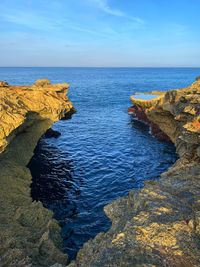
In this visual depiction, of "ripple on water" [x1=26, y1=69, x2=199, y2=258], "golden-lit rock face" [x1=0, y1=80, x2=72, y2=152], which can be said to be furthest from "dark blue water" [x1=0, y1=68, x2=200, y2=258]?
"golden-lit rock face" [x1=0, y1=80, x2=72, y2=152]

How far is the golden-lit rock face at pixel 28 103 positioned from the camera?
31.0m

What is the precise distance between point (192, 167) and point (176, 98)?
17446 millimetres

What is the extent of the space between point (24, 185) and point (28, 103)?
465 inches

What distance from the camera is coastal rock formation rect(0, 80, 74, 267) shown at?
20406 millimetres

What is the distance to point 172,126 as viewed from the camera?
168 feet

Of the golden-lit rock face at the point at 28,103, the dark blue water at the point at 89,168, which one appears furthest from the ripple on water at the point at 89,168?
the golden-lit rock face at the point at 28,103

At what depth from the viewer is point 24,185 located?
3450cm

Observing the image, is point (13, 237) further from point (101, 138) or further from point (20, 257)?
point (101, 138)

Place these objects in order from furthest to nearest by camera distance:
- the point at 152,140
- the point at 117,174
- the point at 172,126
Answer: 1. the point at 152,140
2. the point at 172,126
3. the point at 117,174

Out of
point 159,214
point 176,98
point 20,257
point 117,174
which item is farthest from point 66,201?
point 176,98

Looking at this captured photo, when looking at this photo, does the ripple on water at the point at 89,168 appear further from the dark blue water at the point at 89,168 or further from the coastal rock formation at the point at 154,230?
the coastal rock formation at the point at 154,230

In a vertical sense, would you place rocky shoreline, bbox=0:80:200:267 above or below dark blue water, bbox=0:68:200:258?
above

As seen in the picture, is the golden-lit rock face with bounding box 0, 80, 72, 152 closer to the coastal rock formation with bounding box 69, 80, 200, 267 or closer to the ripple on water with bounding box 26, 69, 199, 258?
the ripple on water with bounding box 26, 69, 199, 258

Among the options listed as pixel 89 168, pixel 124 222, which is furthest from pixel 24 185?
pixel 124 222
